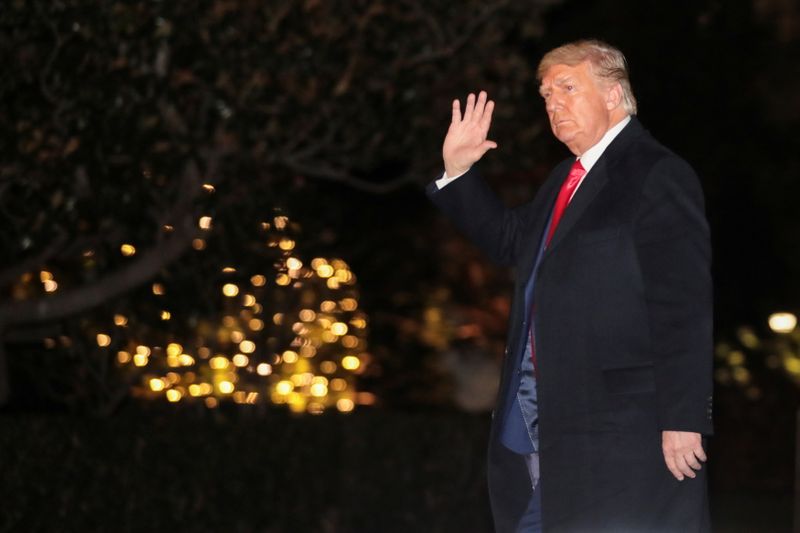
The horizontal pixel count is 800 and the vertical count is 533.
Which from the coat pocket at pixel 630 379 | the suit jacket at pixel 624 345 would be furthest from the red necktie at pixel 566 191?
the coat pocket at pixel 630 379

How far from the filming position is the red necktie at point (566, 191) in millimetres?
5129

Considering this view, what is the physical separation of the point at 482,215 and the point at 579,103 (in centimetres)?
60

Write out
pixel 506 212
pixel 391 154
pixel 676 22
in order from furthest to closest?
pixel 676 22
pixel 391 154
pixel 506 212

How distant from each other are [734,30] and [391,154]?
7504mm

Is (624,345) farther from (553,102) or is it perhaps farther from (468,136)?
(468,136)

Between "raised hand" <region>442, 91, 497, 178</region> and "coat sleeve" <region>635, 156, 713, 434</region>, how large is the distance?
2.33 feet

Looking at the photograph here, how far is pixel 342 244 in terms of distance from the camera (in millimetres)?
15641

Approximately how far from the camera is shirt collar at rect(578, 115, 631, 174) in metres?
5.11

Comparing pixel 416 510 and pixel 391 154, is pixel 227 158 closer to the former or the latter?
pixel 391 154

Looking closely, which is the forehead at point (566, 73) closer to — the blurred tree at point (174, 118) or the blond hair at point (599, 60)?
the blond hair at point (599, 60)

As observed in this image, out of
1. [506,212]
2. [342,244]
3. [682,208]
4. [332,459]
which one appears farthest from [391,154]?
[682,208]

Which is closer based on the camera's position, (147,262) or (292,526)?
(147,262)

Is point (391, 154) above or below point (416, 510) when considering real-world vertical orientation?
above

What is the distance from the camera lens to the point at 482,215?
17.9 feet
